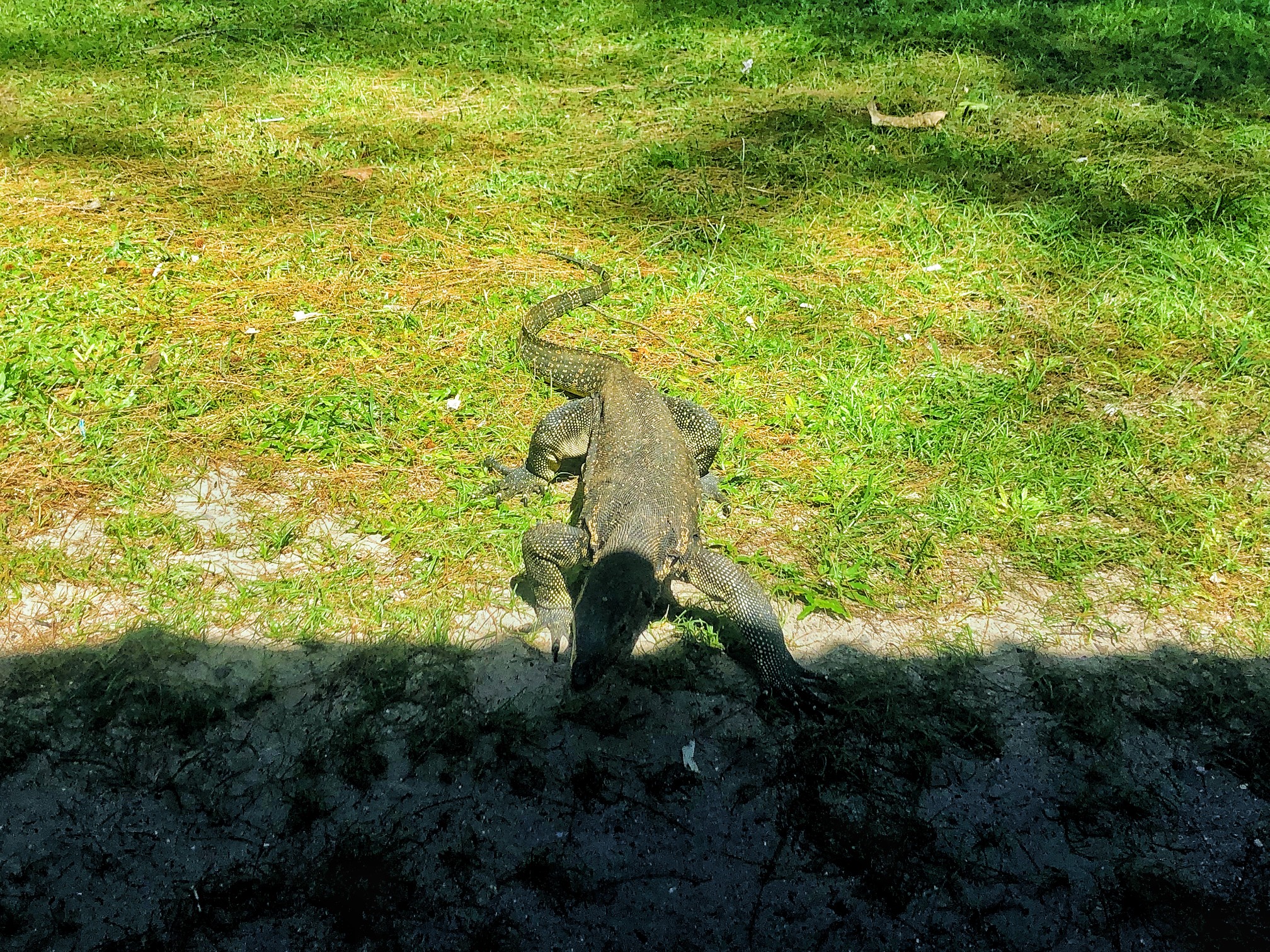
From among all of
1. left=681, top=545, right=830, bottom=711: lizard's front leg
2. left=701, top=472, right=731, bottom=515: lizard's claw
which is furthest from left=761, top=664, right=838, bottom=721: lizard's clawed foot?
left=701, top=472, right=731, bottom=515: lizard's claw

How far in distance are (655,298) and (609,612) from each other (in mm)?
3304

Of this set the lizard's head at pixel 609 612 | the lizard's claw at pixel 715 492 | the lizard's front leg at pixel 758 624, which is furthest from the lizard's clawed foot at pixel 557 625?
the lizard's claw at pixel 715 492

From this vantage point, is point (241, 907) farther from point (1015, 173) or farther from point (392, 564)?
point (1015, 173)

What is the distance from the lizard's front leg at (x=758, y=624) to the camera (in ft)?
12.2

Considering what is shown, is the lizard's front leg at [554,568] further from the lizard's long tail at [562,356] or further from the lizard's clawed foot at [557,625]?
the lizard's long tail at [562,356]

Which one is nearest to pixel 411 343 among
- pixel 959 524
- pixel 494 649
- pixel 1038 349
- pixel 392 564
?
pixel 392 564

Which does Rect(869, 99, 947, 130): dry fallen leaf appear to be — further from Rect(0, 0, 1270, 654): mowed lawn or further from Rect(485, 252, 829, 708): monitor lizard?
Rect(485, 252, 829, 708): monitor lizard

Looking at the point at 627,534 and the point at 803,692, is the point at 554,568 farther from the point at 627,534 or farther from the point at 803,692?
the point at 803,692

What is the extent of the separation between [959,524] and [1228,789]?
1658mm

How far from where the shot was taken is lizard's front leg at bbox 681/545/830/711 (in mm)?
3717

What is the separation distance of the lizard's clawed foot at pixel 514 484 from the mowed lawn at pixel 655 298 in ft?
0.34

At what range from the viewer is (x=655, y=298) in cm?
623

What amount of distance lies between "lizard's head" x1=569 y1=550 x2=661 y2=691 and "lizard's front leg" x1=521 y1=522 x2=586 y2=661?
24 centimetres

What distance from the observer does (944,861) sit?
317cm
